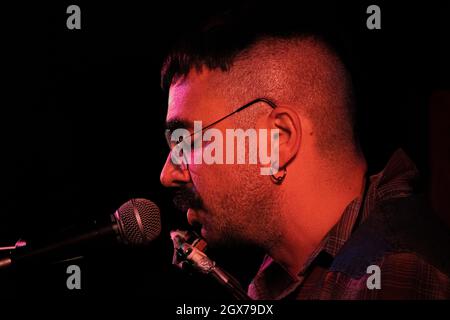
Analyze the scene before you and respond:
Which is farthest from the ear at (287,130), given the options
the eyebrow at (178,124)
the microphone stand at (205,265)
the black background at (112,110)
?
the black background at (112,110)

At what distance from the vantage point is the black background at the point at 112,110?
2496mm

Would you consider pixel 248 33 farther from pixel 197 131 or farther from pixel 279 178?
pixel 279 178

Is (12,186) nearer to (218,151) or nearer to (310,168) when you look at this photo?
(218,151)

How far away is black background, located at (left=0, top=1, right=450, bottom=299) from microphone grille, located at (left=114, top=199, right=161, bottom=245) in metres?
0.95

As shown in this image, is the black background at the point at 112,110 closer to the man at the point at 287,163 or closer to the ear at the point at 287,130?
the man at the point at 287,163

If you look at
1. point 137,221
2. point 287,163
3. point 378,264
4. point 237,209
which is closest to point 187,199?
point 237,209

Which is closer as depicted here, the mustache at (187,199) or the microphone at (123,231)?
the microphone at (123,231)

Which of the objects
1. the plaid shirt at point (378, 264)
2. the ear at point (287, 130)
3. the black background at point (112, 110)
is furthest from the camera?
the black background at point (112, 110)

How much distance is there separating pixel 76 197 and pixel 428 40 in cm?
235

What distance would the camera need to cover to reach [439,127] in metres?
2.61

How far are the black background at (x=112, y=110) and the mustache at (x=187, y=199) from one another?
28.3 inches

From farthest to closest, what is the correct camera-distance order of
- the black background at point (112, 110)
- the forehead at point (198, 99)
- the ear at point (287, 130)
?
the black background at point (112, 110) → the forehead at point (198, 99) → the ear at point (287, 130)

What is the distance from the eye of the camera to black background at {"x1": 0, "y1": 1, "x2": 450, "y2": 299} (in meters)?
2.50

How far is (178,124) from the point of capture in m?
1.93
